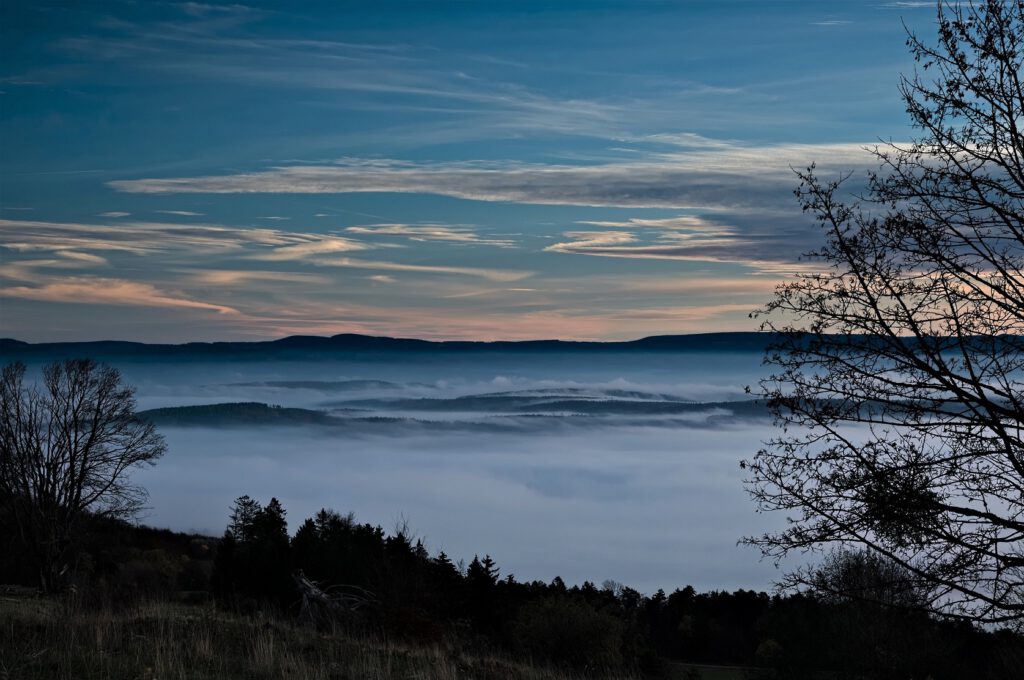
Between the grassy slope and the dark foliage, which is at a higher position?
the grassy slope

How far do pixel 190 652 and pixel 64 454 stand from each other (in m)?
31.7

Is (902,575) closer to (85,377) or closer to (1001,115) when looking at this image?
(1001,115)

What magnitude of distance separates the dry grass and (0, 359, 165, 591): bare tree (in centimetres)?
2511

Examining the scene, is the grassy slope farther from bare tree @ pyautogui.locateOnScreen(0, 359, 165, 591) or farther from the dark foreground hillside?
bare tree @ pyautogui.locateOnScreen(0, 359, 165, 591)

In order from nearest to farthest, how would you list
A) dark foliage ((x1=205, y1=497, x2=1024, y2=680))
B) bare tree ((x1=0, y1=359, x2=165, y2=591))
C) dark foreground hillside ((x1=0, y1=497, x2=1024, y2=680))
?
dark foreground hillside ((x1=0, y1=497, x2=1024, y2=680))
dark foliage ((x1=205, y1=497, x2=1024, y2=680))
bare tree ((x1=0, y1=359, x2=165, y2=591))

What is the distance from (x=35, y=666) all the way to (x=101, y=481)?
32.5 meters

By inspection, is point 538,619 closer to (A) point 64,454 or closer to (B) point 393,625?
(B) point 393,625

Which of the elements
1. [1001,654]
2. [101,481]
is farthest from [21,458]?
[1001,654]

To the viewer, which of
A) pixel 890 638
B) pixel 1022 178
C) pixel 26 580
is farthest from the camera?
pixel 26 580

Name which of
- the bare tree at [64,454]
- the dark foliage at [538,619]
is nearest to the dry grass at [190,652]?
the dark foliage at [538,619]

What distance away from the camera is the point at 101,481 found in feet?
135

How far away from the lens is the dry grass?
11.2m

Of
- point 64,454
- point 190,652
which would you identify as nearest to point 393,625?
point 190,652

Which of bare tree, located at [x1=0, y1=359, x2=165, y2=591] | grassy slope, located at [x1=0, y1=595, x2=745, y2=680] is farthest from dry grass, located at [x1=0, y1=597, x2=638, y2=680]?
bare tree, located at [x1=0, y1=359, x2=165, y2=591]
